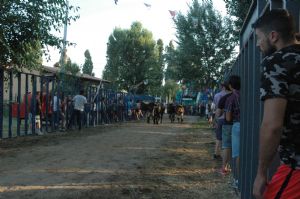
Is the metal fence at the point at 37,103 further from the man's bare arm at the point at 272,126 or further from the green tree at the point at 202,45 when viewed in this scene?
the man's bare arm at the point at 272,126

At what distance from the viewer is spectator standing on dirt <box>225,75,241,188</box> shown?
794cm

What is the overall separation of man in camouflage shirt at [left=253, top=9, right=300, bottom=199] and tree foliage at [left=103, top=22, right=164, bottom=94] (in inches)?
2580

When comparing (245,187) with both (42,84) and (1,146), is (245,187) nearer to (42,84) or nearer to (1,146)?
(1,146)

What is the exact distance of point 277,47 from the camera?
10.4ft

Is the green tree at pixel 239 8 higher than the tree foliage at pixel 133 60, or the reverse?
the tree foliage at pixel 133 60

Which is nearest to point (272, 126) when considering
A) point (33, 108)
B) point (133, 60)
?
point (33, 108)

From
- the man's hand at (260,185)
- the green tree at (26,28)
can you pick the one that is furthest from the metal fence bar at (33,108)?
the man's hand at (260,185)

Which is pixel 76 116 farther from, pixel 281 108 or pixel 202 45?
pixel 281 108

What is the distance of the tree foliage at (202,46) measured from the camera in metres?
31.9

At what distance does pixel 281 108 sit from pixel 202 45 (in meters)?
29.8

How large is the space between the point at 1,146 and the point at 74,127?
952 centimetres

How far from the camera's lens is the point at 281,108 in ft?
9.80

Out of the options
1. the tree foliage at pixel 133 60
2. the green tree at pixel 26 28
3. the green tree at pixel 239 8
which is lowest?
the green tree at pixel 26 28

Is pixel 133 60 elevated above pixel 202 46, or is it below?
above
